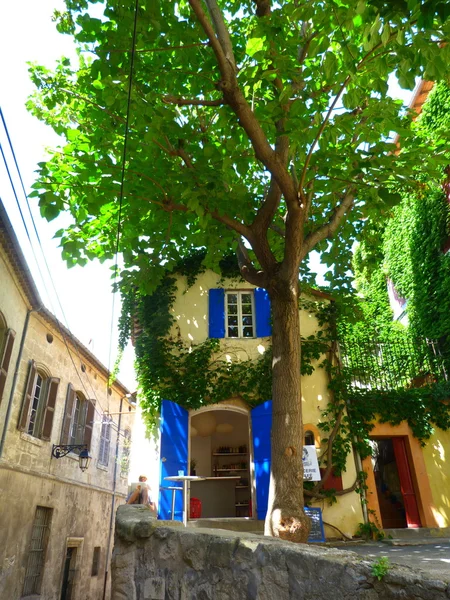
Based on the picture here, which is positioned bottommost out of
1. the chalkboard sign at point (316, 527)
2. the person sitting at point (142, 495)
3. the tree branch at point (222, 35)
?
the chalkboard sign at point (316, 527)

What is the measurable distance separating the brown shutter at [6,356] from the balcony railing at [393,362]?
7321 millimetres

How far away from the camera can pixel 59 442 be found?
13180mm

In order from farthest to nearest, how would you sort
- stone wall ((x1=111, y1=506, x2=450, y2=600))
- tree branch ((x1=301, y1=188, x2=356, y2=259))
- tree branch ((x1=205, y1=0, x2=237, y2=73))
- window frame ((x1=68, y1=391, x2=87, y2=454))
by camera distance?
1. window frame ((x1=68, y1=391, x2=87, y2=454))
2. tree branch ((x1=301, y1=188, x2=356, y2=259))
3. tree branch ((x1=205, y1=0, x2=237, y2=73))
4. stone wall ((x1=111, y1=506, x2=450, y2=600))

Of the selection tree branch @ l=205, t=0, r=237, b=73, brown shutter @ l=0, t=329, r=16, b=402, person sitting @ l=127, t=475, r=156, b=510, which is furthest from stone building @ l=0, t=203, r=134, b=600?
tree branch @ l=205, t=0, r=237, b=73

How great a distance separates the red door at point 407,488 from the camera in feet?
31.7

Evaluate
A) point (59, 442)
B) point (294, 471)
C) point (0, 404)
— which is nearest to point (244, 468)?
point (59, 442)

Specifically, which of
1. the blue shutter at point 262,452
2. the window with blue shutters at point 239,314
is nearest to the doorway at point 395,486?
the blue shutter at point 262,452

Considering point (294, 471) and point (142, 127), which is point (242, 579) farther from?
point (142, 127)

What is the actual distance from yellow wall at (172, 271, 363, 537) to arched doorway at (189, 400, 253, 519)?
2358mm

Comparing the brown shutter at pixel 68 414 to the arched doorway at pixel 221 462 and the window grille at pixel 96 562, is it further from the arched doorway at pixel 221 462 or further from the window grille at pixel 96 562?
the window grille at pixel 96 562

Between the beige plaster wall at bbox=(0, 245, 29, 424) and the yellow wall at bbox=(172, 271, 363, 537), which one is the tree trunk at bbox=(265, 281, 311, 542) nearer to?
the yellow wall at bbox=(172, 271, 363, 537)

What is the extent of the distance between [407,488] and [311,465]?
2.20 meters

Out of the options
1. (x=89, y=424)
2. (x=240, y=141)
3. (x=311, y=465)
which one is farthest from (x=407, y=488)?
(x=89, y=424)

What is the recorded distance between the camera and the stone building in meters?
10.2
